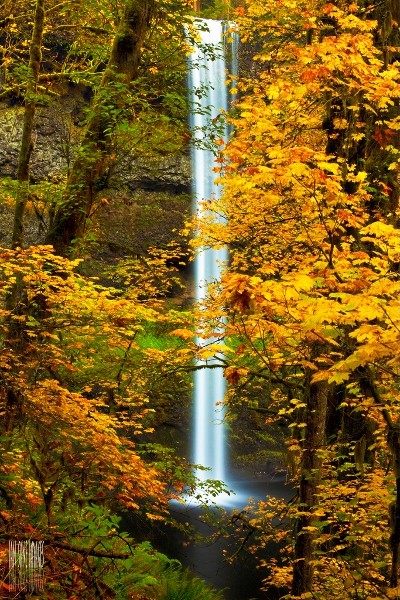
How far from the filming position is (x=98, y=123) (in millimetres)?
7980

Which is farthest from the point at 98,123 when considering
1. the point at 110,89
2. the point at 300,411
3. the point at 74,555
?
the point at 74,555

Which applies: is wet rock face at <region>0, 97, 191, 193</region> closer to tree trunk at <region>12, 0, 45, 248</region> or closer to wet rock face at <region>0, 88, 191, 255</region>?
wet rock face at <region>0, 88, 191, 255</region>

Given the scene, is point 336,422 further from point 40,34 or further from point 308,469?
point 40,34

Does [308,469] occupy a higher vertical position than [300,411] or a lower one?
lower

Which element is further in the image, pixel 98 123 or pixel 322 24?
pixel 98 123

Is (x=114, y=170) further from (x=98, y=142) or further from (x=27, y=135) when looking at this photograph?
(x=98, y=142)

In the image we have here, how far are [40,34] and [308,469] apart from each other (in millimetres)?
7060

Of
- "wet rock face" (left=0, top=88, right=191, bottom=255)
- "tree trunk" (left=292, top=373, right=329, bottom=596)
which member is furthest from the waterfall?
"tree trunk" (left=292, top=373, right=329, bottom=596)

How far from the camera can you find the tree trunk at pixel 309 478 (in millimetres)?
6414

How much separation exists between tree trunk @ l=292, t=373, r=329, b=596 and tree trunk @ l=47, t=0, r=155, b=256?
367 cm

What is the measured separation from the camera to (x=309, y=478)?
6.35 meters

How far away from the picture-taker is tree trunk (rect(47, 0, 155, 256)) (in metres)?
7.87

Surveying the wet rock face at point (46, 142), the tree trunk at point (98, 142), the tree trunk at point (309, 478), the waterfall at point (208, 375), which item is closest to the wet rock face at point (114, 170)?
the wet rock face at point (46, 142)

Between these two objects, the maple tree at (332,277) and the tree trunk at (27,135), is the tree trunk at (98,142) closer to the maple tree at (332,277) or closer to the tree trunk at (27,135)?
the tree trunk at (27,135)
